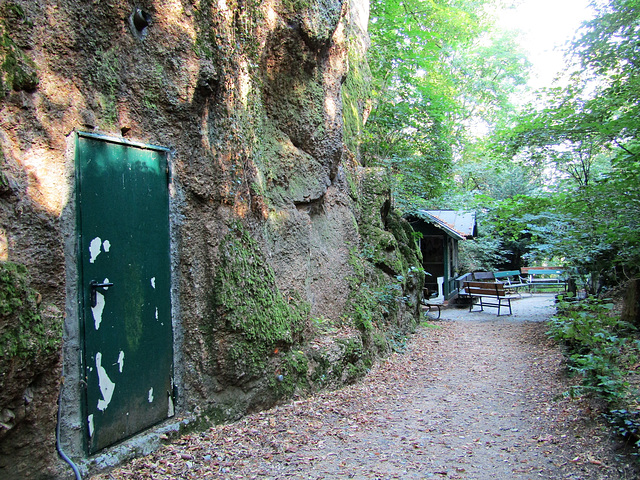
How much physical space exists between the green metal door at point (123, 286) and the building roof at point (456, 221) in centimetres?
1547

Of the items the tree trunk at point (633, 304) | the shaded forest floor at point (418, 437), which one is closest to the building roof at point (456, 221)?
the tree trunk at point (633, 304)

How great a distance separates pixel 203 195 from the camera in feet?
16.0

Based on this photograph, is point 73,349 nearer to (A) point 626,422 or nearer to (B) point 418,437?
(B) point 418,437

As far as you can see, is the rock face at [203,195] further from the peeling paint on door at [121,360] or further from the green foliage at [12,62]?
the peeling paint on door at [121,360]

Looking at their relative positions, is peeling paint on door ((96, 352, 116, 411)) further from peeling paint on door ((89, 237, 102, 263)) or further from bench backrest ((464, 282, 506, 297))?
bench backrest ((464, 282, 506, 297))

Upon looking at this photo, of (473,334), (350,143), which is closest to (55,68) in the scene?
(350,143)

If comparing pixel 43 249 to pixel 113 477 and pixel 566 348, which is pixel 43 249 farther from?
pixel 566 348

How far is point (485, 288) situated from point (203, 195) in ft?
44.3

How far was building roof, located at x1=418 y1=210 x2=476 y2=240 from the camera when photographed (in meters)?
18.7

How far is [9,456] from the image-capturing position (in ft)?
9.72

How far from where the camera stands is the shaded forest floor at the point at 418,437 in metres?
3.81

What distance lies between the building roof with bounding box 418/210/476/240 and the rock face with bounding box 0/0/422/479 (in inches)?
419

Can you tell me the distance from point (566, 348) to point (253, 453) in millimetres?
6600

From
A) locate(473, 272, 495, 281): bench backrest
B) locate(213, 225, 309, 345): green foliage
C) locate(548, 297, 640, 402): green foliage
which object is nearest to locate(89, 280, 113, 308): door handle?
locate(213, 225, 309, 345): green foliage
